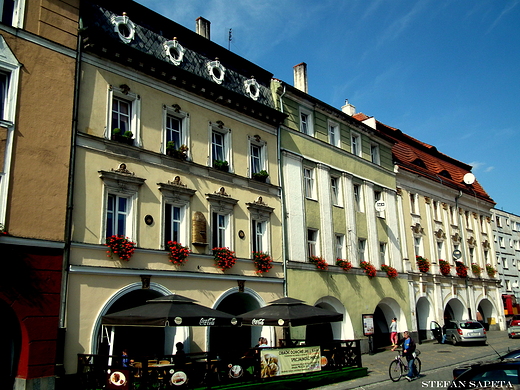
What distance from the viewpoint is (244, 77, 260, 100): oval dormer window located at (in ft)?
81.3

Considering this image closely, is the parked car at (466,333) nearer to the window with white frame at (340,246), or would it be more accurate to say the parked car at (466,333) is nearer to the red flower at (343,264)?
the red flower at (343,264)

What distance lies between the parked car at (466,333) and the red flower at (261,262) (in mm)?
14441

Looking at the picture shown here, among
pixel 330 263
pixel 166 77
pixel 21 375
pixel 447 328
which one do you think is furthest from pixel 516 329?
pixel 21 375

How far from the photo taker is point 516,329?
3347 centimetres

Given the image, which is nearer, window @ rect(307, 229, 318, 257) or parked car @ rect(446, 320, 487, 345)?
window @ rect(307, 229, 318, 257)

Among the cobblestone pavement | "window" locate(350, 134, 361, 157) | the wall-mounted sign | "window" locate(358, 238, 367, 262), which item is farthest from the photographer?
"window" locate(350, 134, 361, 157)

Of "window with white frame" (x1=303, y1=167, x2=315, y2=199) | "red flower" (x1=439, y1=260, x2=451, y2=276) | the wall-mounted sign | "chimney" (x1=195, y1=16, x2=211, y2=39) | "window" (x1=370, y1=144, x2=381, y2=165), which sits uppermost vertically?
"chimney" (x1=195, y1=16, x2=211, y2=39)

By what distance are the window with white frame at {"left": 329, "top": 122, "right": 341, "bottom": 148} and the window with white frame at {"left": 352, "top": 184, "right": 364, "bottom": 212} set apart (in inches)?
112

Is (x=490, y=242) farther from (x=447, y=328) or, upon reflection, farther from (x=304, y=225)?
(x=304, y=225)

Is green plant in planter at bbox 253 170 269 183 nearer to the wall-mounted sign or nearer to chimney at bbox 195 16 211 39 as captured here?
chimney at bbox 195 16 211 39

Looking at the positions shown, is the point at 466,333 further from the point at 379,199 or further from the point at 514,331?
the point at 379,199

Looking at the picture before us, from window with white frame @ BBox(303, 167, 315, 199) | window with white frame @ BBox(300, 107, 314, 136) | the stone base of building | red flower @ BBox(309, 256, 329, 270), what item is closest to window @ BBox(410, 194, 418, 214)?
window with white frame @ BBox(303, 167, 315, 199)

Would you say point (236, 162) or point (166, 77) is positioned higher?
point (166, 77)

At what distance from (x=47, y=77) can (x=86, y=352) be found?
902 cm
